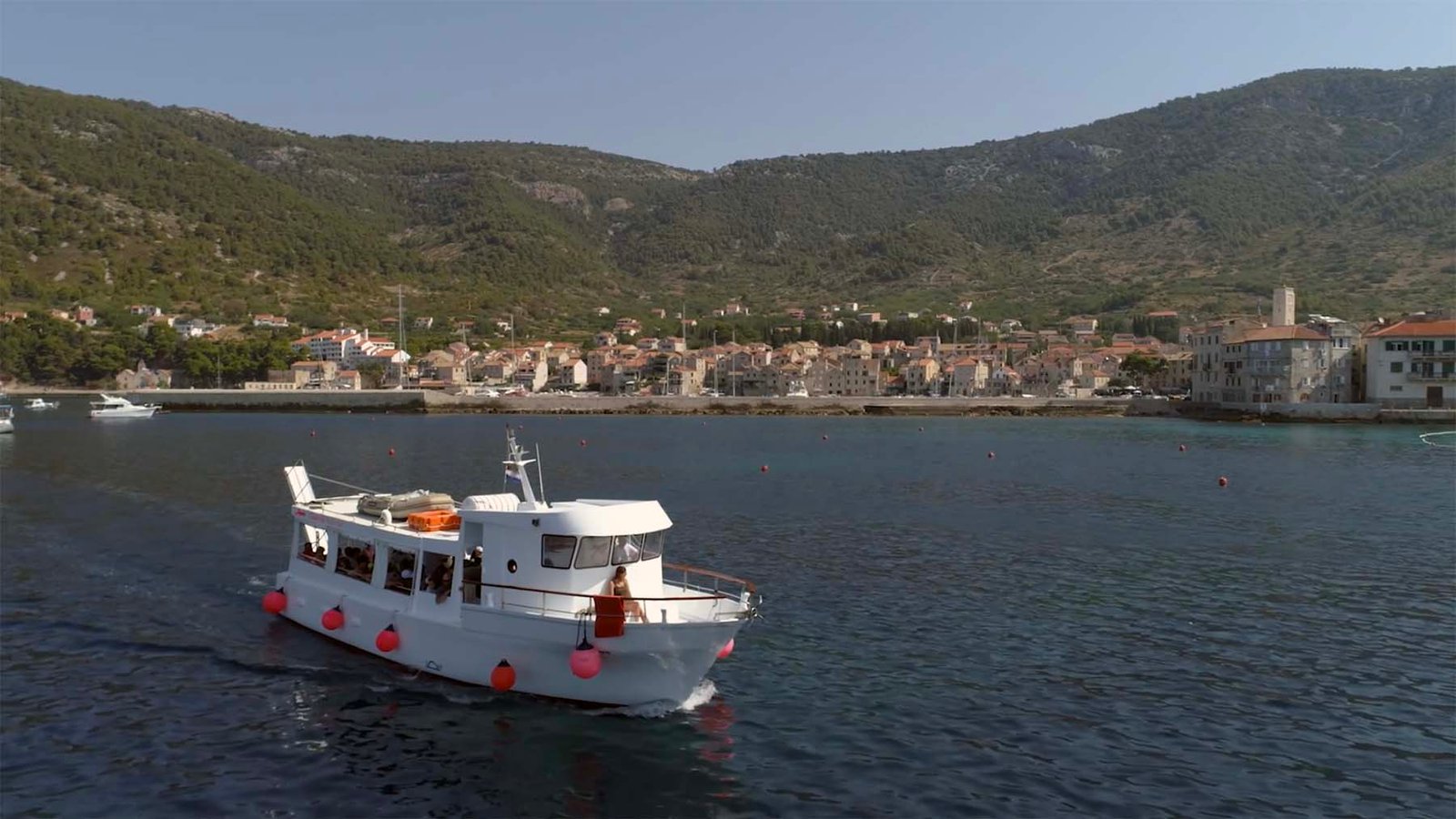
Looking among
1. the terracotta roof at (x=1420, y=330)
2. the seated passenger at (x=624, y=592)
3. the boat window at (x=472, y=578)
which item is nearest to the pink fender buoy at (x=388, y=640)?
the boat window at (x=472, y=578)

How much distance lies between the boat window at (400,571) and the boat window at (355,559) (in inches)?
21.9

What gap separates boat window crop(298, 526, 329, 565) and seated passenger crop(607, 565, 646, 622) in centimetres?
771

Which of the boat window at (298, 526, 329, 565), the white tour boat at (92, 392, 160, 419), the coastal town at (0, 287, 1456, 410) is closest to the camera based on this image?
the boat window at (298, 526, 329, 565)

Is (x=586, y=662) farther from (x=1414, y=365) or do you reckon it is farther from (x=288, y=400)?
(x=288, y=400)

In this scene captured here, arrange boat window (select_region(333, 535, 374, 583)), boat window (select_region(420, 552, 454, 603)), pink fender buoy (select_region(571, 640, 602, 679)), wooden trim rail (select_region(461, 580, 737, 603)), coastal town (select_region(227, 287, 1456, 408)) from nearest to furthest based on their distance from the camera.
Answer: pink fender buoy (select_region(571, 640, 602, 679)) < wooden trim rail (select_region(461, 580, 737, 603)) < boat window (select_region(420, 552, 454, 603)) < boat window (select_region(333, 535, 374, 583)) < coastal town (select_region(227, 287, 1456, 408))

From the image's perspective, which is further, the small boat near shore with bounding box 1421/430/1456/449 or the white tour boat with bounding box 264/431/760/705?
the small boat near shore with bounding box 1421/430/1456/449

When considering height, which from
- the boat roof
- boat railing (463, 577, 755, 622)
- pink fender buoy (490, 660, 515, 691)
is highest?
the boat roof

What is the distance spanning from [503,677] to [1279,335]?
103 meters

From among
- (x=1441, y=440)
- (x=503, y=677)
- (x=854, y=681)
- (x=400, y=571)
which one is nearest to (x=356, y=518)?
(x=400, y=571)

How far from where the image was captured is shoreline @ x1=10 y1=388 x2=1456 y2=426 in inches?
4272

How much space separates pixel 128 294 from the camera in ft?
562

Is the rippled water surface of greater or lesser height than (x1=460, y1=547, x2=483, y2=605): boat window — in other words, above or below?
below

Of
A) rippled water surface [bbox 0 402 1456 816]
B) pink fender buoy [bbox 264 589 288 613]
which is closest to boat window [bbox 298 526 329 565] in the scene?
pink fender buoy [bbox 264 589 288 613]

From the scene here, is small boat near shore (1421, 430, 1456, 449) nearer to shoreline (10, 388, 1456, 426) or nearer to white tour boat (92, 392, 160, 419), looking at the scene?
shoreline (10, 388, 1456, 426)
